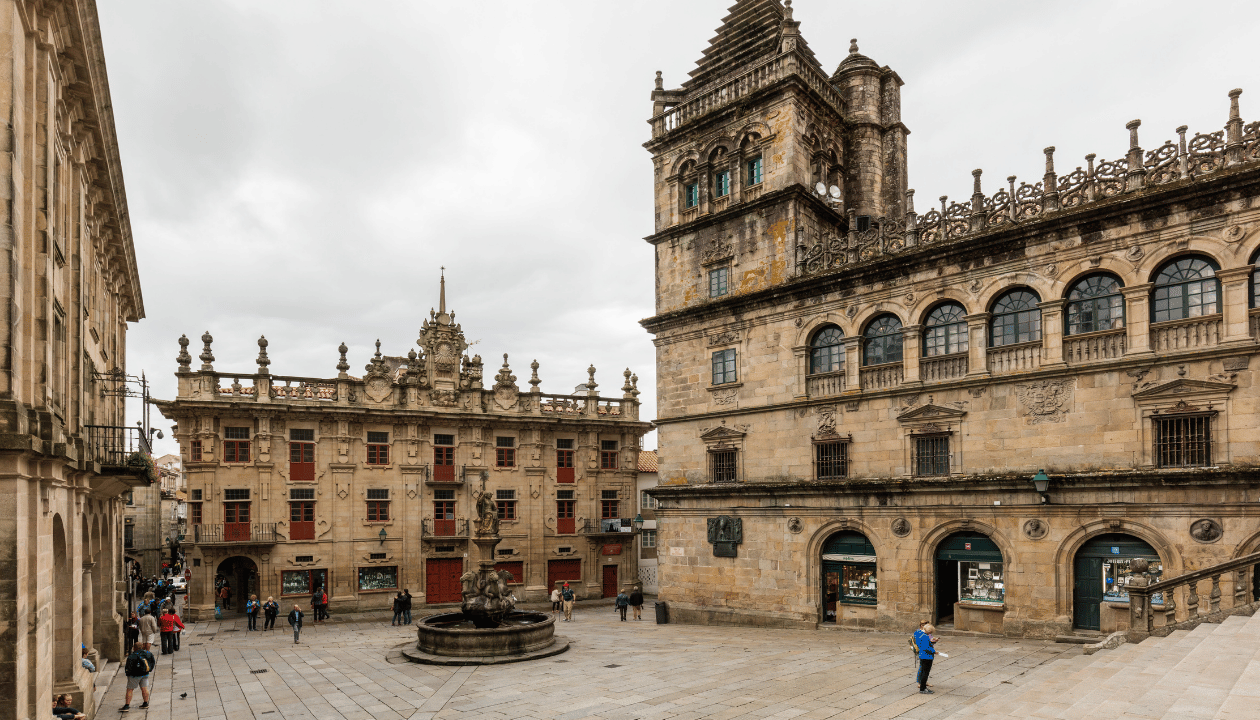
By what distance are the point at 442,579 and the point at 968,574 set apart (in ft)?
87.2

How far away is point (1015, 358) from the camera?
844 inches

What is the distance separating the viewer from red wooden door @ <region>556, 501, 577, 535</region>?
42.4 m

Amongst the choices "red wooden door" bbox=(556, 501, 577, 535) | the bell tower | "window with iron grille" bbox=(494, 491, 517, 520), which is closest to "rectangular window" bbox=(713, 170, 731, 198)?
the bell tower

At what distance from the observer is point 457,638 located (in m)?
20.9

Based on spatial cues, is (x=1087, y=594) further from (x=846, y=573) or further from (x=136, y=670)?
(x=136, y=670)

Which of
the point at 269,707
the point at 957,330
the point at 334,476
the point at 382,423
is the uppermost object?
the point at 957,330

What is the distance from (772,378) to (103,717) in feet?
66.5

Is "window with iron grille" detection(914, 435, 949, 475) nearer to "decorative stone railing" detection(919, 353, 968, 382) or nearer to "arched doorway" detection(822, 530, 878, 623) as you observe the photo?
"decorative stone railing" detection(919, 353, 968, 382)

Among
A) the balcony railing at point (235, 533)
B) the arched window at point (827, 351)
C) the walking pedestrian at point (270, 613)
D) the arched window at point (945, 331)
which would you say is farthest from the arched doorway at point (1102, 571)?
the balcony railing at point (235, 533)

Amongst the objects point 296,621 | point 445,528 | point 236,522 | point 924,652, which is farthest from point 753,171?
point 236,522

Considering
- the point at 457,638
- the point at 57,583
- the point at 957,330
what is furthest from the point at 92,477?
the point at 957,330

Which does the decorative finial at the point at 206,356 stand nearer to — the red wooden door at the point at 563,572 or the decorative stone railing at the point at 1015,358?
the red wooden door at the point at 563,572

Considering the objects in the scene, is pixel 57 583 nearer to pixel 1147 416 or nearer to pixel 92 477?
pixel 92 477

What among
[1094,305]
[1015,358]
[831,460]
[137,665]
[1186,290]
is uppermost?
[1186,290]
